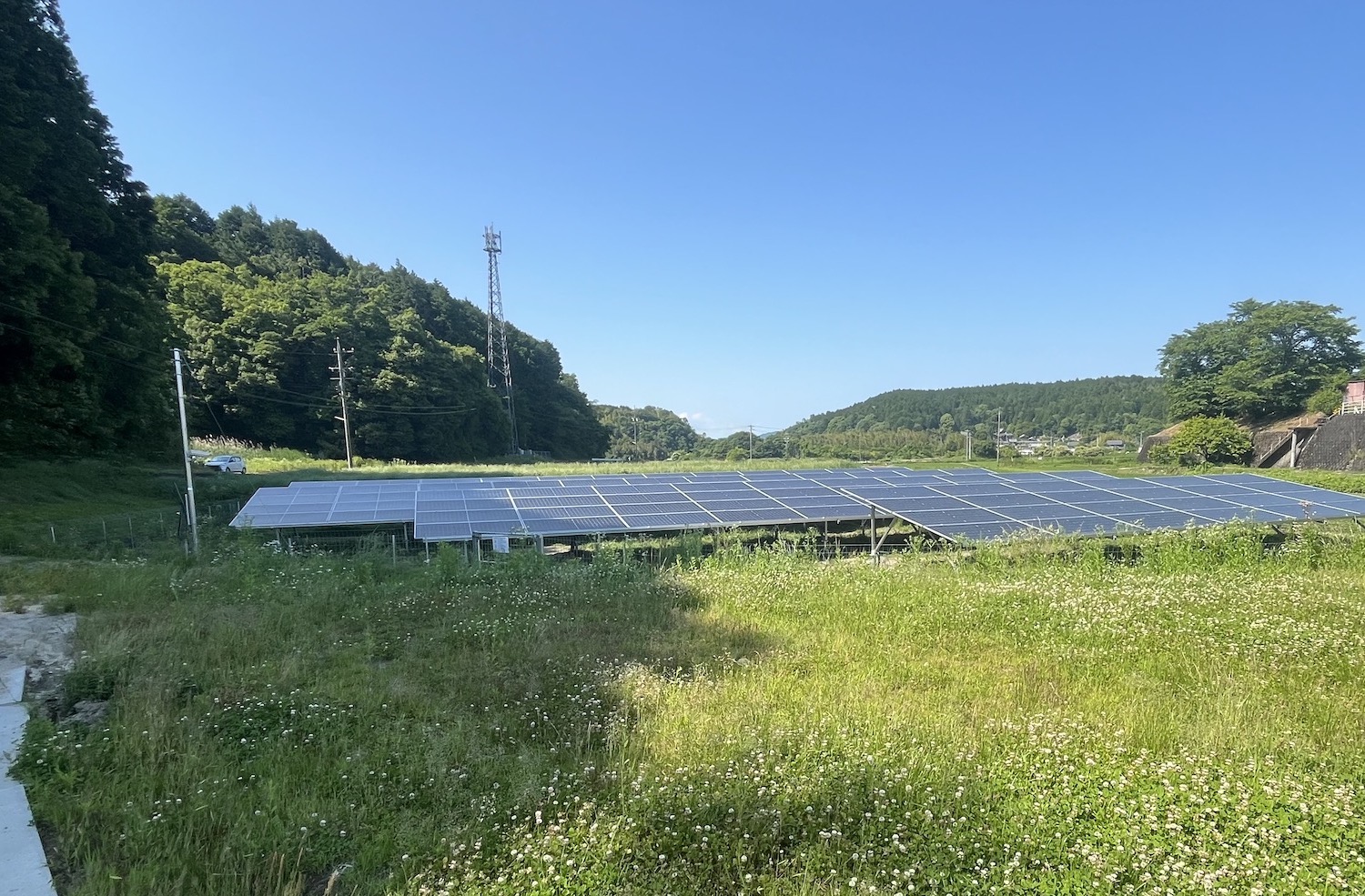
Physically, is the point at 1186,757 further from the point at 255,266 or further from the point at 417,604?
the point at 255,266

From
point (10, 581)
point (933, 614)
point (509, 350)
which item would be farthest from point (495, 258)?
point (933, 614)

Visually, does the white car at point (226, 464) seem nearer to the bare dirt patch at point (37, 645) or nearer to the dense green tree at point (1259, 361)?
the bare dirt patch at point (37, 645)

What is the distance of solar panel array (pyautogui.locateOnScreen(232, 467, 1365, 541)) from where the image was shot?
48.8ft

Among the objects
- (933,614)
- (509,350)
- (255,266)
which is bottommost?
(933,614)

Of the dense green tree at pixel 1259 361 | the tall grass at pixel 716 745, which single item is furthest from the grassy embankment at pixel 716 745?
the dense green tree at pixel 1259 361

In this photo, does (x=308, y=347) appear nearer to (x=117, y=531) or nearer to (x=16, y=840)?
(x=117, y=531)

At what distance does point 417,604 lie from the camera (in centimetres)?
888

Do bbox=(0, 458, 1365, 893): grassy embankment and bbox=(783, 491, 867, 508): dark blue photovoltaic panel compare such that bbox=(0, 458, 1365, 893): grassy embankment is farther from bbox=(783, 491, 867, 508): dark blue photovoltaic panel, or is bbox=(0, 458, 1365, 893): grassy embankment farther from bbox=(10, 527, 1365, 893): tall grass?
bbox=(783, 491, 867, 508): dark blue photovoltaic panel

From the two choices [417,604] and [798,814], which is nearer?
Answer: [798,814]

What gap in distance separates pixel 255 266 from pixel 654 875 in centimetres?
7540

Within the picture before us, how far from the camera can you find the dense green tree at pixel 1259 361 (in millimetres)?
54906

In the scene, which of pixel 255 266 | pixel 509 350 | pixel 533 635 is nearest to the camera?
pixel 533 635

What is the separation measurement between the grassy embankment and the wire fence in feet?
20.4

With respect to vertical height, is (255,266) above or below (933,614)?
above
